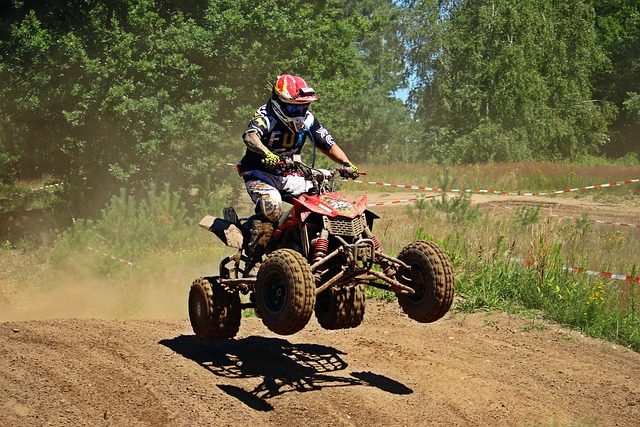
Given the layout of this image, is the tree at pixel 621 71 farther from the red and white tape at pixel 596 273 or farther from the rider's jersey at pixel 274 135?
the rider's jersey at pixel 274 135

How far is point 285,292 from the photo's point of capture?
281 inches

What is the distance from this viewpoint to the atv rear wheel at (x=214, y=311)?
865 cm

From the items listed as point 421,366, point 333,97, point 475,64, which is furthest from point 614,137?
point 421,366

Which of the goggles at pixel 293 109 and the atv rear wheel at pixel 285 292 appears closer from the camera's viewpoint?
the atv rear wheel at pixel 285 292

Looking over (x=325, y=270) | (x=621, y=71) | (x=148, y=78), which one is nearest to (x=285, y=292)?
(x=325, y=270)

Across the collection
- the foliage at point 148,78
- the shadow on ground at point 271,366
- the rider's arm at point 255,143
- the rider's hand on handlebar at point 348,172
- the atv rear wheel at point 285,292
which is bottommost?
the shadow on ground at point 271,366

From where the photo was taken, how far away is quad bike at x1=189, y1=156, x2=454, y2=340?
23.4 feet

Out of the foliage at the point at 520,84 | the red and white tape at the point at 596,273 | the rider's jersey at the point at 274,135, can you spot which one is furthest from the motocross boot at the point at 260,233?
the foliage at the point at 520,84

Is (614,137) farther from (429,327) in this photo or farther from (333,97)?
(429,327)

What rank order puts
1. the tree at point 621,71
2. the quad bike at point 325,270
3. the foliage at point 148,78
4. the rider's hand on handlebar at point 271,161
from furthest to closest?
1. the tree at point 621,71
2. the foliage at point 148,78
3. the rider's hand on handlebar at point 271,161
4. the quad bike at point 325,270

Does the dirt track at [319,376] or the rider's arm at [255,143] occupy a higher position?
the rider's arm at [255,143]

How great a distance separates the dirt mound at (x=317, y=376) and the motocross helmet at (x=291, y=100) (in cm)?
276

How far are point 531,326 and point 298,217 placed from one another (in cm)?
435

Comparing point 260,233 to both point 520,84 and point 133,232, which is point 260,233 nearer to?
point 133,232
